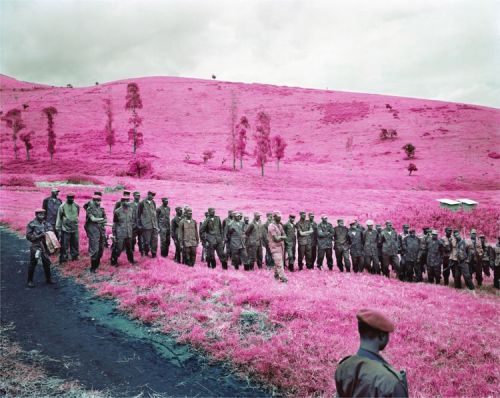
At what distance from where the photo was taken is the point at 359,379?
123 inches

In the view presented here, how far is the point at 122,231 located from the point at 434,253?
37.8 ft

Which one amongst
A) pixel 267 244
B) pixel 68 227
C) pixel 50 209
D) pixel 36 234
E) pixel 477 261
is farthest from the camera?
pixel 267 244

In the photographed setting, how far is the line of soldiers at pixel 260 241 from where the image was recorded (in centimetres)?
1300

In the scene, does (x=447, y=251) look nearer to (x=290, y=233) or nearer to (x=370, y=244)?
(x=370, y=244)

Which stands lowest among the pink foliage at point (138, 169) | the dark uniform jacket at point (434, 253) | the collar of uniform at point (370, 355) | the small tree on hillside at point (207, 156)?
the dark uniform jacket at point (434, 253)

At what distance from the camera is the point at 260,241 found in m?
14.9

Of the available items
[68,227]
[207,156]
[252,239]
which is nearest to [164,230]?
[252,239]

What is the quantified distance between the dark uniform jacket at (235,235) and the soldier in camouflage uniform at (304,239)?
2.40m

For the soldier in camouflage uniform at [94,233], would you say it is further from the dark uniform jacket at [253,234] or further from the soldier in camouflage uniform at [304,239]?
the soldier in camouflage uniform at [304,239]

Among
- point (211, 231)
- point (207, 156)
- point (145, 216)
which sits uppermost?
point (207, 156)

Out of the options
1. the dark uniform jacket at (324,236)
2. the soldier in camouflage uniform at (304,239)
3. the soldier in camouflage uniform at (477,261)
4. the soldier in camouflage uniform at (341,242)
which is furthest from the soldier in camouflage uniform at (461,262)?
the soldier in camouflage uniform at (304,239)

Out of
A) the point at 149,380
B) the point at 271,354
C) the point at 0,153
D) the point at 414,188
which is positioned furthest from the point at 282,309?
the point at 0,153

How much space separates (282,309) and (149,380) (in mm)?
3528

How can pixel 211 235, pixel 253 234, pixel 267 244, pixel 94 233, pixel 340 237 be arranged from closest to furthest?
1. pixel 94 233
2. pixel 211 235
3. pixel 253 234
4. pixel 267 244
5. pixel 340 237
